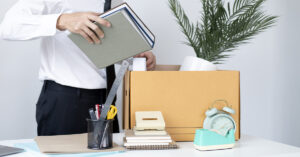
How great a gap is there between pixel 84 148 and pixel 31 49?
4.13ft

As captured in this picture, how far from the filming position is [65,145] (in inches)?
42.4

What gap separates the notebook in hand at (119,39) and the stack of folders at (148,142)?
282 millimetres

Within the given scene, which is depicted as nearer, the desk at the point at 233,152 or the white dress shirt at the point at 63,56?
the desk at the point at 233,152

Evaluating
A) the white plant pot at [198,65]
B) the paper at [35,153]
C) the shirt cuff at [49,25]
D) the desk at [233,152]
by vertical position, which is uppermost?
the shirt cuff at [49,25]

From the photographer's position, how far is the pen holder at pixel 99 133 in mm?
1028

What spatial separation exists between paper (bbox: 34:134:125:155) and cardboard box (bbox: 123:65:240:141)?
0.17 meters

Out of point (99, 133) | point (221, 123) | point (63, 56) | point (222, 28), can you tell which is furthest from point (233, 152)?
point (222, 28)

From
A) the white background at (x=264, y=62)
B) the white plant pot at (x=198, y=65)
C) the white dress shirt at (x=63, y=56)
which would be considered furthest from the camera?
the white background at (x=264, y=62)

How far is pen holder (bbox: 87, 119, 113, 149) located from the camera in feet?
3.37

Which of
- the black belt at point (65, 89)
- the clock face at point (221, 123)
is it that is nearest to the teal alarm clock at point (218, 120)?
the clock face at point (221, 123)

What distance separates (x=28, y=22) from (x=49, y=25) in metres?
0.11

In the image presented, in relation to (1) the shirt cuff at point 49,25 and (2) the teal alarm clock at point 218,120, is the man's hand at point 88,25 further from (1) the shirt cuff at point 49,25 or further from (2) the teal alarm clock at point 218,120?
(2) the teal alarm clock at point 218,120

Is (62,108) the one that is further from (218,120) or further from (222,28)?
(222,28)

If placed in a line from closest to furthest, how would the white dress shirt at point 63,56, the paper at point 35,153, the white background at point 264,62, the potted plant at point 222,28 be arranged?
the paper at point 35,153 < the white dress shirt at point 63,56 < the potted plant at point 222,28 < the white background at point 264,62
